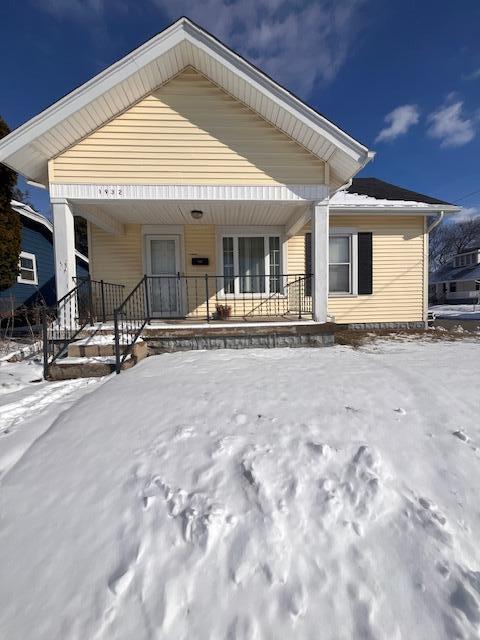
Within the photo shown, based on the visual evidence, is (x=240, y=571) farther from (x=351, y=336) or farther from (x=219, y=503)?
(x=351, y=336)

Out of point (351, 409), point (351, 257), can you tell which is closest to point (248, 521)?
point (351, 409)

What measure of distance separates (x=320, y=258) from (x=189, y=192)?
2.89 meters

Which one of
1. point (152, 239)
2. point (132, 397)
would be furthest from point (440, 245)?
point (132, 397)

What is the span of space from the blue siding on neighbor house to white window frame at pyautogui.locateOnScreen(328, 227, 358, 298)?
10.4 m

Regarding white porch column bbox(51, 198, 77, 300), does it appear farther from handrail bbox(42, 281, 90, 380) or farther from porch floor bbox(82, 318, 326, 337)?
porch floor bbox(82, 318, 326, 337)

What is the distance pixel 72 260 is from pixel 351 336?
248 inches

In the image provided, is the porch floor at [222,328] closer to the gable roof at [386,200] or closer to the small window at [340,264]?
the small window at [340,264]

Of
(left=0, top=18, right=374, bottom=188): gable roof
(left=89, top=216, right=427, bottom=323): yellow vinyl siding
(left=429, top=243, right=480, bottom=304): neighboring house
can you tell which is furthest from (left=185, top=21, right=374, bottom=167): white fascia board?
(left=429, top=243, right=480, bottom=304): neighboring house

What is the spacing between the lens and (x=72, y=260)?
5.68m

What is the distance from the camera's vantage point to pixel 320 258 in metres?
6.20

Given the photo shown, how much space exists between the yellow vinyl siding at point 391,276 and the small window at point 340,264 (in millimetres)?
331

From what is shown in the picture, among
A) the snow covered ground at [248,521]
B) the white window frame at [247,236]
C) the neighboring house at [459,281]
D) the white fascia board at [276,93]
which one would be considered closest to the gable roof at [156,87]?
the white fascia board at [276,93]

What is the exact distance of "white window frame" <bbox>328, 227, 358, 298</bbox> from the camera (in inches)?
339

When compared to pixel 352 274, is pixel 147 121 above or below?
above
